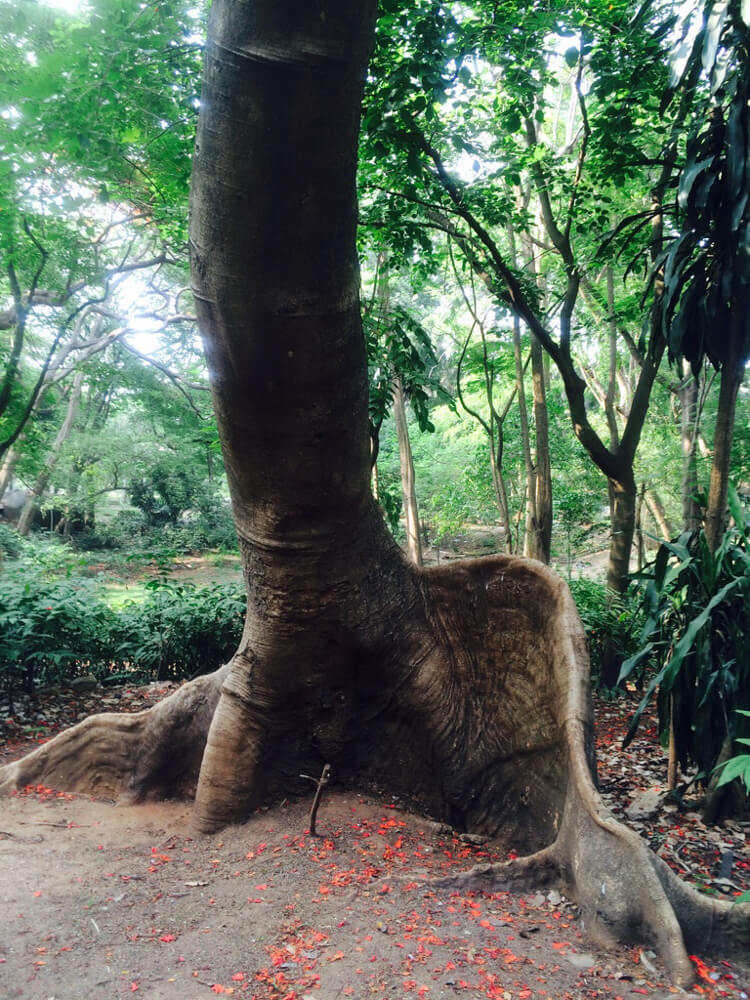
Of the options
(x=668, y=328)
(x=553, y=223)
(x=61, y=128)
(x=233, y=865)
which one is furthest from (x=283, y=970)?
(x=553, y=223)

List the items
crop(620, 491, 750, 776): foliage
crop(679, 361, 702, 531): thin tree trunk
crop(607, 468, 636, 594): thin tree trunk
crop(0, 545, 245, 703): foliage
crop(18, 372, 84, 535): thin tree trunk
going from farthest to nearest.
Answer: crop(18, 372, 84, 535): thin tree trunk → crop(679, 361, 702, 531): thin tree trunk → crop(607, 468, 636, 594): thin tree trunk → crop(0, 545, 245, 703): foliage → crop(620, 491, 750, 776): foliage

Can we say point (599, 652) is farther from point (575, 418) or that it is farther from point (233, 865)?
point (233, 865)

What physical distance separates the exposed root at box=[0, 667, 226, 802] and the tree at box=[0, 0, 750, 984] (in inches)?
0.5

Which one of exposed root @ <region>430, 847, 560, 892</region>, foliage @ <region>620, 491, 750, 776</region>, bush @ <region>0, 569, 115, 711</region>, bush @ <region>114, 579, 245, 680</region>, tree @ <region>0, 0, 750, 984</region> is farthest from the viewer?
bush @ <region>114, 579, 245, 680</region>

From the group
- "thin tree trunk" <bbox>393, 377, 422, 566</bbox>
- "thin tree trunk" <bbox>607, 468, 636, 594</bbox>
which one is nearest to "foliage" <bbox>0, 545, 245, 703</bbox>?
"thin tree trunk" <bbox>393, 377, 422, 566</bbox>

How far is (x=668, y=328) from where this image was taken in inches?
145

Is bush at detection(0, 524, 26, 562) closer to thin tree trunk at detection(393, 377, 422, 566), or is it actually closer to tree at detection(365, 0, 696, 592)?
thin tree trunk at detection(393, 377, 422, 566)

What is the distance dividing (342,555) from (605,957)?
1.71 m

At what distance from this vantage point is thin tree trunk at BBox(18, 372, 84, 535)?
14.1 m

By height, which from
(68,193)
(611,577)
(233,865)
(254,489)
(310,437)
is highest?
(68,193)

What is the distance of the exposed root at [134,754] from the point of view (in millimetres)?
3871

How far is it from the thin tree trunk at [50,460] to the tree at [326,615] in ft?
36.7

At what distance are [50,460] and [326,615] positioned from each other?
41.9 feet

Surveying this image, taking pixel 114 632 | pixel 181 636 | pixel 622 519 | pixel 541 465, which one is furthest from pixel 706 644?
pixel 114 632
